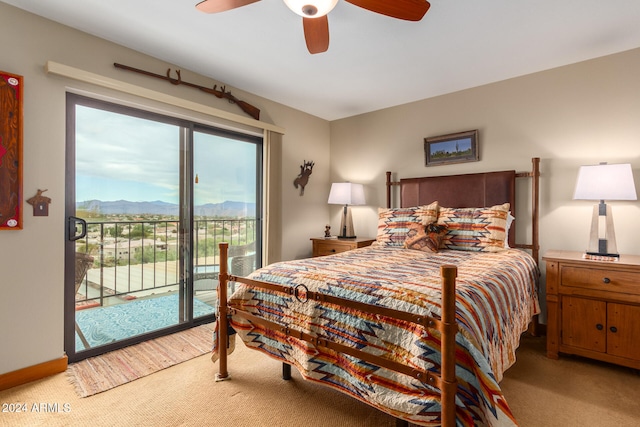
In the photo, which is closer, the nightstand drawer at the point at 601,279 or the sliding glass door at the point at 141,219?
the nightstand drawer at the point at 601,279

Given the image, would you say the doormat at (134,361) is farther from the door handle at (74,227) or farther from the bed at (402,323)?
the door handle at (74,227)

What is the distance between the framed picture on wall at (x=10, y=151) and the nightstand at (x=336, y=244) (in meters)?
2.74

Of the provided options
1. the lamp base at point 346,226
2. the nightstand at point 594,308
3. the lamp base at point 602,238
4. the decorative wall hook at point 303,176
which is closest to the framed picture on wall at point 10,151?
the decorative wall hook at point 303,176

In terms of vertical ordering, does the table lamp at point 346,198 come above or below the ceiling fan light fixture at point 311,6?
below

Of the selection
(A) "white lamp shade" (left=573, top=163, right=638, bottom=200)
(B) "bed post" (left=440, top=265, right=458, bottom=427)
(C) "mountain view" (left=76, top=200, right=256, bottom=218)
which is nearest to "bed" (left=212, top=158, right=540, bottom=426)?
(B) "bed post" (left=440, top=265, right=458, bottom=427)

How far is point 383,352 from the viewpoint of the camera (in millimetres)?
1442

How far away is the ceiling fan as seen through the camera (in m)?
1.59

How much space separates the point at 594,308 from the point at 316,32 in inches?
107

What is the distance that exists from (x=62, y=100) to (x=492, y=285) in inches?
121

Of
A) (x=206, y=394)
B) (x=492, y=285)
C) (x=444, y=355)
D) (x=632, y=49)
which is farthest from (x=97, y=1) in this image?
(x=632, y=49)

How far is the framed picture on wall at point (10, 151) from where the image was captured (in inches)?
79.5

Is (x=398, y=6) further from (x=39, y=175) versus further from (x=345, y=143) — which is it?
(x=345, y=143)

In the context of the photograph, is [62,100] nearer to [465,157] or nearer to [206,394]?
[206,394]

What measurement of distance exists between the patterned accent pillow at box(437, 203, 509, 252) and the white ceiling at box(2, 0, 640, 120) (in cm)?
134
